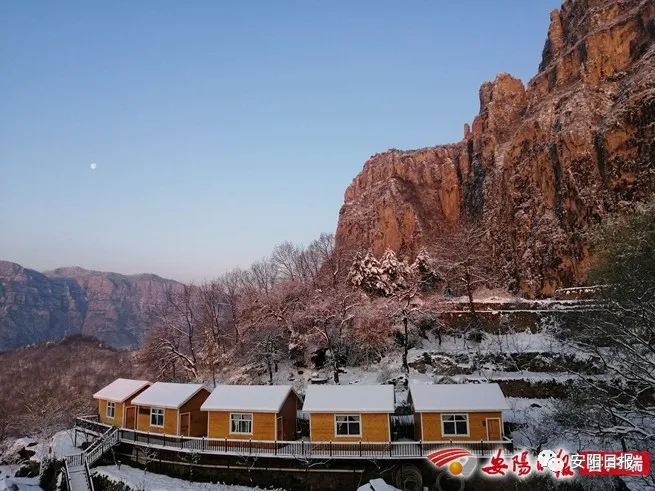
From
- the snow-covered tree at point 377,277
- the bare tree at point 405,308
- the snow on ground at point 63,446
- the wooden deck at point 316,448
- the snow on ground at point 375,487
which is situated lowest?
the snow on ground at point 63,446

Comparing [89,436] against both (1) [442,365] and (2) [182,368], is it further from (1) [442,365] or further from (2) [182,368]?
(1) [442,365]

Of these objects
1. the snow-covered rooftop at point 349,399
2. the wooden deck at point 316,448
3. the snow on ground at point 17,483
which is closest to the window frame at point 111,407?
the snow on ground at point 17,483

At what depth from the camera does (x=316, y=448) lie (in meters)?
20.7

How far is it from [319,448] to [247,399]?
467cm

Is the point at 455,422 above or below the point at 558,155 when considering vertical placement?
below

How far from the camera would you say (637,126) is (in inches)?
1871

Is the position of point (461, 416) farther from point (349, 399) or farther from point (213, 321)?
point (213, 321)

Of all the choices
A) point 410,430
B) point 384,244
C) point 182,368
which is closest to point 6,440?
point 182,368

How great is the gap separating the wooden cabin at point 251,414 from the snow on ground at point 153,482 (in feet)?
7.43

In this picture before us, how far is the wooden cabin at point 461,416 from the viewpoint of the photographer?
2023 centimetres

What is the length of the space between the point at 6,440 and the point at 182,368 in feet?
55.8

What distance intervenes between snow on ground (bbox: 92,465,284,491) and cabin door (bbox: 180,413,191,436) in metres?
2.37

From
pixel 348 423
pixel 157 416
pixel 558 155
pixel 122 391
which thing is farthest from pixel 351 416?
pixel 558 155

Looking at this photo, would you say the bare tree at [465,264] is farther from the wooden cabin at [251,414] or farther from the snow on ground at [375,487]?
the snow on ground at [375,487]
